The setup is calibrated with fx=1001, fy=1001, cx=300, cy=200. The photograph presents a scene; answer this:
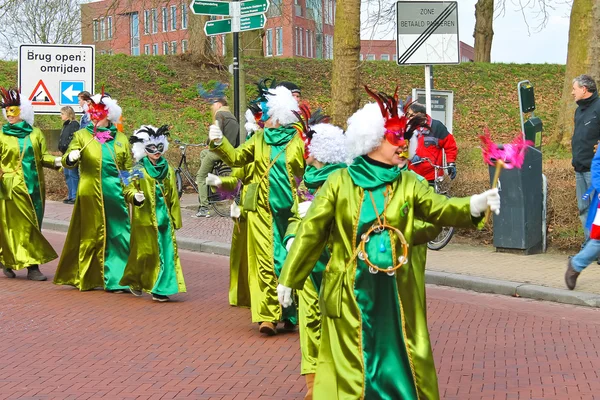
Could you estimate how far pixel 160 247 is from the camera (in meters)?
9.26

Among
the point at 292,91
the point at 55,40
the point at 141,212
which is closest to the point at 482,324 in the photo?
the point at 292,91

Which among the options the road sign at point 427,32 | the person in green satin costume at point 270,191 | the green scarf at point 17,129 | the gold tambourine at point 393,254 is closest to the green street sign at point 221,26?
the road sign at point 427,32

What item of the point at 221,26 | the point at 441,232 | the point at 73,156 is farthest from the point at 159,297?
the point at 221,26

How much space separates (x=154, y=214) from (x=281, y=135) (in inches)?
78.9

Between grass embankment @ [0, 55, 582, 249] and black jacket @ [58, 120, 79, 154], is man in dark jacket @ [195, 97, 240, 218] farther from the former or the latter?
grass embankment @ [0, 55, 582, 249]

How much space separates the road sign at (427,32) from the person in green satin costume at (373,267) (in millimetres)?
8371

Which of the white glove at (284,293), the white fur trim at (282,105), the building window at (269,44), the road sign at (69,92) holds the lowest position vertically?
the white glove at (284,293)

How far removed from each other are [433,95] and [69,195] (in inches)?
296

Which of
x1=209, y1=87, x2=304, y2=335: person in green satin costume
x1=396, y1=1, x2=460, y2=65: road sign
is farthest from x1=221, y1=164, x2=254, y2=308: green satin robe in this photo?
x1=396, y1=1, x2=460, y2=65: road sign

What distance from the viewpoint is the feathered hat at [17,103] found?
409 inches

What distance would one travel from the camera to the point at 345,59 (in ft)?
49.3

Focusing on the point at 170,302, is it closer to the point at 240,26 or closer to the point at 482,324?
the point at 482,324

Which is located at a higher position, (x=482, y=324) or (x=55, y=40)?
(x=55, y=40)

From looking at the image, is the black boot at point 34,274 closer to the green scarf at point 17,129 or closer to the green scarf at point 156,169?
the green scarf at point 17,129
